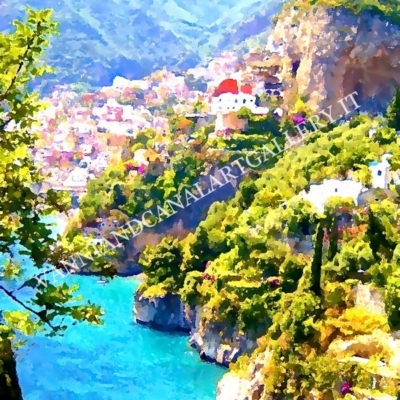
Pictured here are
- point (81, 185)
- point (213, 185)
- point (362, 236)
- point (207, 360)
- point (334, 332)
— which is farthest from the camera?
point (81, 185)

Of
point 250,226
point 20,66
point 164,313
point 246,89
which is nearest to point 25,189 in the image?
point 20,66

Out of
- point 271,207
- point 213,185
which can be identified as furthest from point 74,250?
point 213,185

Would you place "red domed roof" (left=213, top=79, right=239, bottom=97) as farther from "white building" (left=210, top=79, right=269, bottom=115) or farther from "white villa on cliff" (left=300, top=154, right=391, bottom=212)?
"white villa on cliff" (left=300, top=154, right=391, bottom=212)

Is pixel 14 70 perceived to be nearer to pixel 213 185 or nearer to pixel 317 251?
pixel 317 251

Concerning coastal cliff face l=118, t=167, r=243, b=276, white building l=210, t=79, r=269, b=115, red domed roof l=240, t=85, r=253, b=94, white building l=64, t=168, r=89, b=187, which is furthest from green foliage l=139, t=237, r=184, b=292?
white building l=64, t=168, r=89, b=187

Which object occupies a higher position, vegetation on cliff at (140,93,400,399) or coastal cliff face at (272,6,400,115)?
coastal cliff face at (272,6,400,115)

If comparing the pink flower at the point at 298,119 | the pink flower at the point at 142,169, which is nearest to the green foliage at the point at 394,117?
the pink flower at the point at 298,119

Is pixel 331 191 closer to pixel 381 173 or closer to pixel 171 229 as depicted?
pixel 381 173
